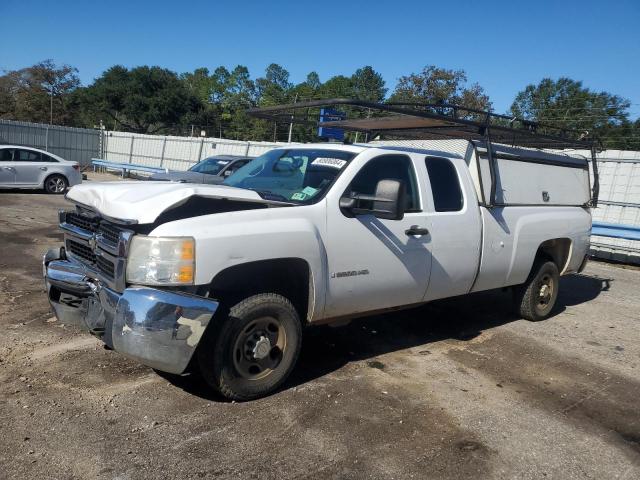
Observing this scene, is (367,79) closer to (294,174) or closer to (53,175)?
(53,175)

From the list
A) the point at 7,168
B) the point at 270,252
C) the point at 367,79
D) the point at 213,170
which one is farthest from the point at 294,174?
the point at 367,79

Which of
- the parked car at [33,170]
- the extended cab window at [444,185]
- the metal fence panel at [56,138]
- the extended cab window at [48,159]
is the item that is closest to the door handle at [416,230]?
the extended cab window at [444,185]

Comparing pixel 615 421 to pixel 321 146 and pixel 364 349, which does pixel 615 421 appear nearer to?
pixel 364 349

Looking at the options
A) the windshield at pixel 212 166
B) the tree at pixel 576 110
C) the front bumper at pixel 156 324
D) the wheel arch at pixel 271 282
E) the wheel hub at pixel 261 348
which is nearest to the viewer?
the front bumper at pixel 156 324

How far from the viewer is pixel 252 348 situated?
12.5 feet

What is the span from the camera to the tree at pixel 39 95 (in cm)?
5338

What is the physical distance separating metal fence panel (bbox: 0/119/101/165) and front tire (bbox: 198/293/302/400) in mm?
25045

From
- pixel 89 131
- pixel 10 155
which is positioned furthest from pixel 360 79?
pixel 10 155

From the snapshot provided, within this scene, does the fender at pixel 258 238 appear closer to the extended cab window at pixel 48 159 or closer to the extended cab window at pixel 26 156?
the extended cab window at pixel 26 156

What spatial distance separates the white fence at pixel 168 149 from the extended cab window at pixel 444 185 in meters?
15.1

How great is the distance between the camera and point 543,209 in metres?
6.27

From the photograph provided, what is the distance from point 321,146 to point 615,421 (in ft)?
10.8

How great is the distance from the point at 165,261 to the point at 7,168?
46.8 ft

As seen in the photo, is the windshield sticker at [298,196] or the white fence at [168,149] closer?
the windshield sticker at [298,196]
